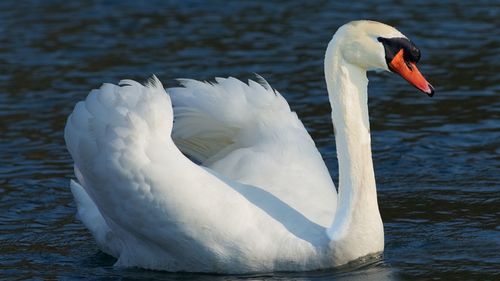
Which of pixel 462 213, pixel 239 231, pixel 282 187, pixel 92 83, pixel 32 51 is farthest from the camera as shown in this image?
pixel 32 51

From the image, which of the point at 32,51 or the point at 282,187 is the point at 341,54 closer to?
the point at 282,187

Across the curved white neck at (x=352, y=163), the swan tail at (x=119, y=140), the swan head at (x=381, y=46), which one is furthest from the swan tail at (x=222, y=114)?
the swan head at (x=381, y=46)

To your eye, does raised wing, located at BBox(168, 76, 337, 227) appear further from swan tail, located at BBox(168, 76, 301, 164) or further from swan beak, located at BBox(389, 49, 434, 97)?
swan beak, located at BBox(389, 49, 434, 97)

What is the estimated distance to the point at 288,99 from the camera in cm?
1321

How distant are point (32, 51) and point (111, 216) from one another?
685 cm

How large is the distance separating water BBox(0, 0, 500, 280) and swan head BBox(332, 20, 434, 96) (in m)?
1.29

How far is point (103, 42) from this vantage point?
15.6 meters

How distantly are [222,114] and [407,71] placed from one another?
156 centimetres

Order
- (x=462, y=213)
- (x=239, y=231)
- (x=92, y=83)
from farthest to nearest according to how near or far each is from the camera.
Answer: (x=92, y=83) → (x=462, y=213) → (x=239, y=231)

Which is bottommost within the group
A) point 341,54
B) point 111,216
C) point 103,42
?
point 103,42

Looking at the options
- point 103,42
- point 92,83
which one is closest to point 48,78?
point 92,83

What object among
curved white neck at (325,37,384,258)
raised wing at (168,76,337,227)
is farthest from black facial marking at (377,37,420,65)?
raised wing at (168,76,337,227)

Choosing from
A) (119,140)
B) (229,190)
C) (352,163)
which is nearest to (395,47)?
(352,163)

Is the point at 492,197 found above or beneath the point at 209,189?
beneath
